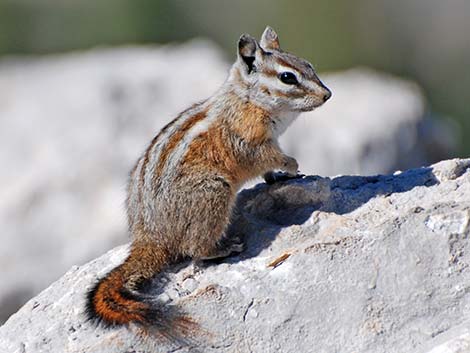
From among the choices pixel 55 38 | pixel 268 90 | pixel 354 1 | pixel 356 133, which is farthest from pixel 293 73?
pixel 55 38

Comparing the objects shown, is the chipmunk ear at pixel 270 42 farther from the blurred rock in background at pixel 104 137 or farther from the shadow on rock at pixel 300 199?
the blurred rock in background at pixel 104 137

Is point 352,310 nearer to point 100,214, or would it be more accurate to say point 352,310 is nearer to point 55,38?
point 100,214

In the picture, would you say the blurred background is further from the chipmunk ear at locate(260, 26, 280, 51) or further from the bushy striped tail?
the bushy striped tail

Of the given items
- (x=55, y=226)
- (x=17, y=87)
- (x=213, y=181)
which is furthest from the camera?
(x=17, y=87)

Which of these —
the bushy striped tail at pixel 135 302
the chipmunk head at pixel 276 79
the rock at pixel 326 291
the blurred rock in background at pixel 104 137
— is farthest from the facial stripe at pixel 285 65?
the blurred rock in background at pixel 104 137

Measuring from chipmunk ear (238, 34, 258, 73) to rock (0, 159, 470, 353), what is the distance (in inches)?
38.4

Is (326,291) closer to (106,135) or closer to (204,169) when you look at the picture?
(204,169)

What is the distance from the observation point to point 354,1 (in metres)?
20.4

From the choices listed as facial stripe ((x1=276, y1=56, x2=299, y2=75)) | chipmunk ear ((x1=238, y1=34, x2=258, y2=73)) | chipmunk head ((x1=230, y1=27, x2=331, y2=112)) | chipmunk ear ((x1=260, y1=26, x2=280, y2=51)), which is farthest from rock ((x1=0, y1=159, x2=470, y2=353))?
chipmunk ear ((x1=260, y1=26, x2=280, y2=51))

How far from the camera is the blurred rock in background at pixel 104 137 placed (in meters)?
10.2

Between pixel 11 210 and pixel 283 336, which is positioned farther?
pixel 11 210

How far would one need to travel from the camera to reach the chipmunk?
556 cm

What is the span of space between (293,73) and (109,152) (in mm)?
5078

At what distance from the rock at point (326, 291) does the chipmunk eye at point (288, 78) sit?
715 millimetres
